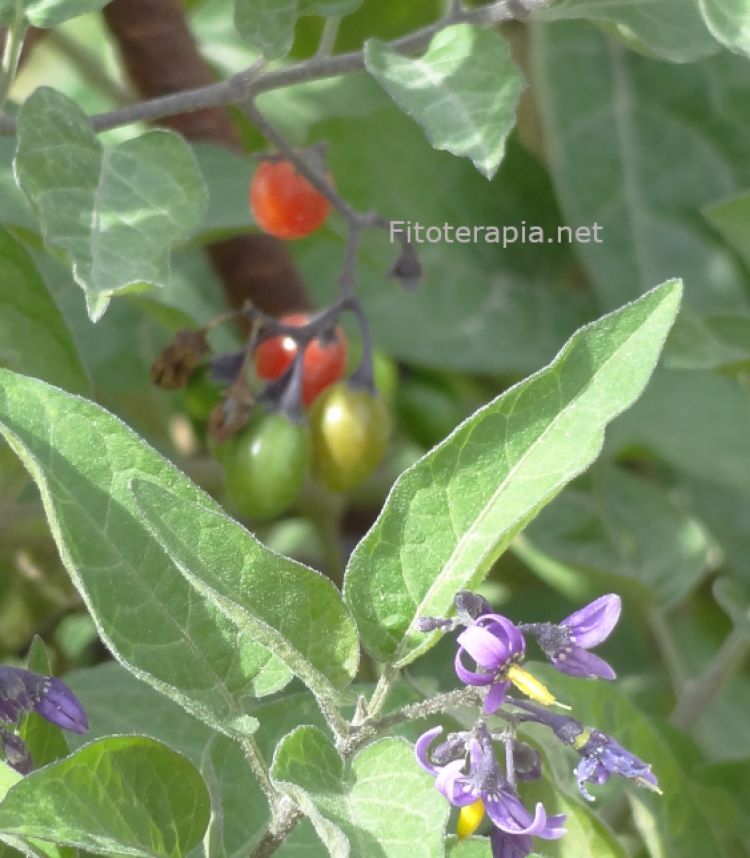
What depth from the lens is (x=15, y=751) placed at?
1.83 ft

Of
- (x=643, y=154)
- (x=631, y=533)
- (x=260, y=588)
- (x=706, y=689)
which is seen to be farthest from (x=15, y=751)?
(x=643, y=154)

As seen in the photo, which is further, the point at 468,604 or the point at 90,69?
the point at 90,69

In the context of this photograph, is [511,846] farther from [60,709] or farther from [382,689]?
[60,709]

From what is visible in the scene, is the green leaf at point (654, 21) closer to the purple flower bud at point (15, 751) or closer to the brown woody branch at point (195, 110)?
the brown woody branch at point (195, 110)

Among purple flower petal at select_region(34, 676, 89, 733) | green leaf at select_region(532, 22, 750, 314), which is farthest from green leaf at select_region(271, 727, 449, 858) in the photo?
green leaf at select_region(532, 22, 750, 314)

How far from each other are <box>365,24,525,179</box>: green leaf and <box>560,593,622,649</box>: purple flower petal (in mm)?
192

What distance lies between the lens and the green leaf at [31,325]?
0.74m

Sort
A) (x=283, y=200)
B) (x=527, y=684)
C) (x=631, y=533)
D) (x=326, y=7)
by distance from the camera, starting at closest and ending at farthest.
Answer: (x=527, y=684)
(x=326, y=7)
(x=283, y=200)
(x=631, y=533)

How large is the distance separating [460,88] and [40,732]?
37 centimetres

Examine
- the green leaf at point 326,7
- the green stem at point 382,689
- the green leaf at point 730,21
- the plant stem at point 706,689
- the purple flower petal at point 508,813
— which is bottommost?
the plant stem at point 706,689

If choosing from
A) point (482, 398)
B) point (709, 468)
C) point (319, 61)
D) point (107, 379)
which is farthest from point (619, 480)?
point (319, 61)

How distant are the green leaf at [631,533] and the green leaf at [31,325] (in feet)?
1.58

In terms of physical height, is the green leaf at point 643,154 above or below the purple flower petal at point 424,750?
below

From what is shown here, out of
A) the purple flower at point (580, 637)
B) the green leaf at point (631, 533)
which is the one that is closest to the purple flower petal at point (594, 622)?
the purple flower at point (580, 637)
